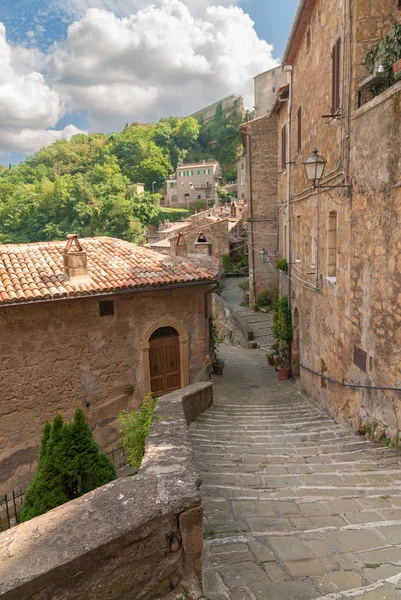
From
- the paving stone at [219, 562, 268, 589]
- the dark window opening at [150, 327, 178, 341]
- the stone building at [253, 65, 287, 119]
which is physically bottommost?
the paving stone at [219, 562, 268, 589]

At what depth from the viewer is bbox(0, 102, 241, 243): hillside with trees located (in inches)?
2452

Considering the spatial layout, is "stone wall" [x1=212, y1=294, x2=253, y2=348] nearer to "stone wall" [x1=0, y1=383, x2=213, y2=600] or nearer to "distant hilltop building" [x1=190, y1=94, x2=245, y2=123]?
"stone wall" [x1=0, y1=383, x2=213, y2=600]

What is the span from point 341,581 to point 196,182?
7974cm

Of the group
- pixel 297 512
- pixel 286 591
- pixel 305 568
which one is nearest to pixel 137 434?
pixel 297 512

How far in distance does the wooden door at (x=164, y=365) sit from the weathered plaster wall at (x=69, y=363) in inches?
15.8

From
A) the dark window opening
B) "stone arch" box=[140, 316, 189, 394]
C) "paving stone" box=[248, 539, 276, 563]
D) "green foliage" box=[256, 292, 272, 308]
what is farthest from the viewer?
"green foliage" box=[256, 292, 272, 308]

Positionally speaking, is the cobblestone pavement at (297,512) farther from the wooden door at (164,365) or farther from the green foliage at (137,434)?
the wooden door at (164,365)

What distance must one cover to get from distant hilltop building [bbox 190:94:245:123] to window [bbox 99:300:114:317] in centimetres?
8561

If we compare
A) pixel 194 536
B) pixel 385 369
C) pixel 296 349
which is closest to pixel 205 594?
pixel 194 536

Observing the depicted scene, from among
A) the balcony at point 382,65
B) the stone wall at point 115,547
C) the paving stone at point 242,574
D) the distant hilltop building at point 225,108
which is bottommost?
the paving stone at point 242,574

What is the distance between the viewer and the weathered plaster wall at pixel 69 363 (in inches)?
391

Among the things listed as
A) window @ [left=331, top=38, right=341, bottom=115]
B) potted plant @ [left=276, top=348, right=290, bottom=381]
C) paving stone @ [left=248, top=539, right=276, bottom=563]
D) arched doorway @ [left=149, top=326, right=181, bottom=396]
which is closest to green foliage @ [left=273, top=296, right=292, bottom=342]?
potted plant @ [left=276, top=348, right=290, bottom=381]

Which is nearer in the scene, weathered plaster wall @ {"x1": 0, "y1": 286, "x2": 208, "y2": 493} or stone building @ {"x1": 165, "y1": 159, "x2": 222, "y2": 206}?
weathered plaster wall @ {"x1": 0, "y1": 286, "x2": 208, "y2": 493}

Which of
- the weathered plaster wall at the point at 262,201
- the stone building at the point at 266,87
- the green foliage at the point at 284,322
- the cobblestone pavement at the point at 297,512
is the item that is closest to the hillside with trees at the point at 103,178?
the stone building at the point at 266,87
